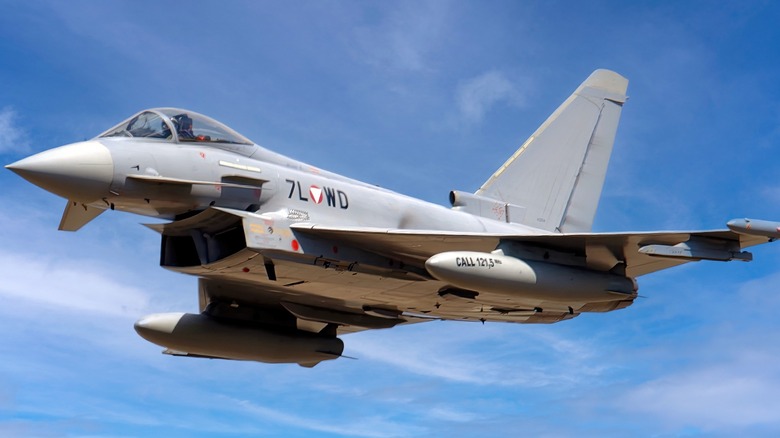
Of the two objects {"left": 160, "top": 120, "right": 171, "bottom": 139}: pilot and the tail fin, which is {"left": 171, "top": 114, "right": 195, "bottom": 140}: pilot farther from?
the tail fin

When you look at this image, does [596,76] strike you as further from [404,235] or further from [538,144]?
[404,235]

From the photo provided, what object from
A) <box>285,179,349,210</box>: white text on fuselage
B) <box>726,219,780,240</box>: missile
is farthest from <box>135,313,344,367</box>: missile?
<box>726,219,780,240</box>: missile

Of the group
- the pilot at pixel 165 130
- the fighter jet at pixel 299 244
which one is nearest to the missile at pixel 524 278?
the fighter jet at pixel 299 244

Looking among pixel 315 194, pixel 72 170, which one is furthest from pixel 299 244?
pixel 72 170

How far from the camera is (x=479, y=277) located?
14062 millimetres

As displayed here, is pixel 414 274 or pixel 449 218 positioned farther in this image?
pixel 449 218

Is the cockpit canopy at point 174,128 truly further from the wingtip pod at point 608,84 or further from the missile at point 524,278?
the wingtip pod at point 608,84

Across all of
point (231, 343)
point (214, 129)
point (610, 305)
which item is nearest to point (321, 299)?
point (231, 343)

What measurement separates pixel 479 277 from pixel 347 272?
2.56m

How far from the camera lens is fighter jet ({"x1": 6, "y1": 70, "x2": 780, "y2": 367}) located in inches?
547

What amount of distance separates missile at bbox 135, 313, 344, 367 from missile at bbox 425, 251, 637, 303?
230 inches

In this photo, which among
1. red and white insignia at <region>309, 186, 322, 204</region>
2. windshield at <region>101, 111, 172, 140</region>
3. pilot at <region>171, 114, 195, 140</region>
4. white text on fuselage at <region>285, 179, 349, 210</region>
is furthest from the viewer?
red and white insignia at <region>309, 186, 322, 204</region>

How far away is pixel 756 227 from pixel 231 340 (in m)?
10.6

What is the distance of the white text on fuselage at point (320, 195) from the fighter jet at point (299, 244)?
2 centimetres
